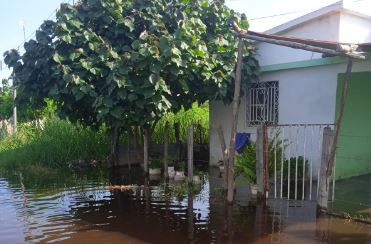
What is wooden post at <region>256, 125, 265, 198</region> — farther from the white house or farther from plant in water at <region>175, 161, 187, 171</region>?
plant in water at <region>175, 161, 187, 171</region>

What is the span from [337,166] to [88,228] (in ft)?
18.7

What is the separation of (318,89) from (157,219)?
481 cm

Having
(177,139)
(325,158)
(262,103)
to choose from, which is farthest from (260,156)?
(177,139)

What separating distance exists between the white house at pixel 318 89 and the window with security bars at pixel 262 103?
0.03 ft

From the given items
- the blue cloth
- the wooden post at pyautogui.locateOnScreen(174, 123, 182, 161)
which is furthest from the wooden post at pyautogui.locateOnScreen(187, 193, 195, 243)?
the wooden post at pyautogui.locateOnScreen(174, 123, 182, 161)

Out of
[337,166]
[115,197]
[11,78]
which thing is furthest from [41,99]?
[337,166]

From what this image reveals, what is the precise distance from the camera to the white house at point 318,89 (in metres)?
8.41

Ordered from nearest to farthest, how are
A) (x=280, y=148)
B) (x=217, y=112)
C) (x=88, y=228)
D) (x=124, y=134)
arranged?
(x=88, y=228) < (x=280, y=148) < (x=217, y=112) < (x=124, y=134)

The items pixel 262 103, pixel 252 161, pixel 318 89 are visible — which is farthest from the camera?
pixel 262 103

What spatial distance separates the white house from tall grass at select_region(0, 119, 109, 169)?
6.10 metres

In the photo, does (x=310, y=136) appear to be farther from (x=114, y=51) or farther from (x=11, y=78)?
(x=11, y=78)

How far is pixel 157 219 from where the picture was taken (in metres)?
6.78

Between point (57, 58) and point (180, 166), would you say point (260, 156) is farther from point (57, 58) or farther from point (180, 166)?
point (57, 58)

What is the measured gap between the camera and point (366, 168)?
9531mm
